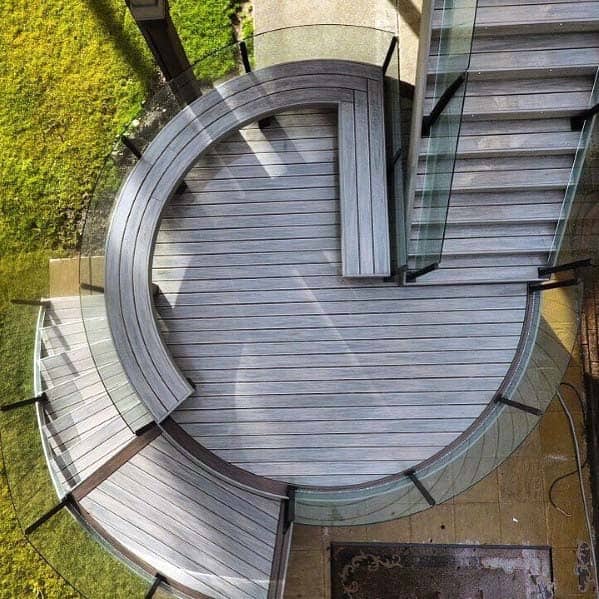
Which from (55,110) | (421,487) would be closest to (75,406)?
(421,487)

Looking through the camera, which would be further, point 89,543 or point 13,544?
point 13,544

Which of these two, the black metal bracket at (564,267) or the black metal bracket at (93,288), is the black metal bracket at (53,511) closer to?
the black metal bracket at (93,288)

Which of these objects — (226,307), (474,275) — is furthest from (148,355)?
(474,275)

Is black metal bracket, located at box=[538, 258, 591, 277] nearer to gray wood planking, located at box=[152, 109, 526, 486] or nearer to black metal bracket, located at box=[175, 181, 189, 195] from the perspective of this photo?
gray wood planking, located at box=[152, 109, 526, 486]

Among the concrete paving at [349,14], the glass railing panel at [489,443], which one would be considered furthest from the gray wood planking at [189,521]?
the concrete paving at [349,14]

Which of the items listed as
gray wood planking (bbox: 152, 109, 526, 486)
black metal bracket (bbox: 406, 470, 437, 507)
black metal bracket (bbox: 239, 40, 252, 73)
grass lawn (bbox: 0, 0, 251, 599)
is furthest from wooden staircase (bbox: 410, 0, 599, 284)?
grass lawn (bbox: 0, 0, 251, 599)

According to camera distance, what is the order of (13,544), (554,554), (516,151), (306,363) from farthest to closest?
(13,544)
(554,554)
(306,363)
(516,151)

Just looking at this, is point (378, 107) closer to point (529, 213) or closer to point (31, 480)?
point (529, 213)
